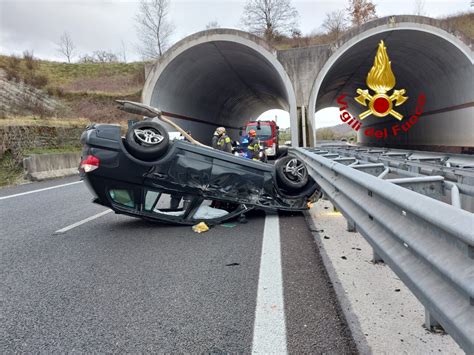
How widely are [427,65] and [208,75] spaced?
452 inches

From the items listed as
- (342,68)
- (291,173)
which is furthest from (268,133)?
(291,173)

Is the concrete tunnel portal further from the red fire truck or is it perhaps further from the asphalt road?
the asphalt road

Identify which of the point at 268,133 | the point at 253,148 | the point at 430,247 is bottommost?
the point at 430,247

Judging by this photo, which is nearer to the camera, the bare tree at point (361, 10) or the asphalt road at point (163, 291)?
the asphalt road at point (163, 291)

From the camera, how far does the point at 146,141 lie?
5.45 m

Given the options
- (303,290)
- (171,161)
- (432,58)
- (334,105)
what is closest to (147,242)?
(171,161)

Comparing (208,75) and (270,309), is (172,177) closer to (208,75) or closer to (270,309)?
(270,309)

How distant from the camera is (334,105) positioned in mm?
43750

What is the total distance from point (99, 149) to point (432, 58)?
17.7 meters

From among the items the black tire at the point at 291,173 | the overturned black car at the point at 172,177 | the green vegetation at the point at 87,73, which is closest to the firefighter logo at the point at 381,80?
the black tire at the point at 291,173

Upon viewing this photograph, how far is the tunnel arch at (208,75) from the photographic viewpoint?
17.8 m

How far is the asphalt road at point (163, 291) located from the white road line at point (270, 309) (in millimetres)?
12

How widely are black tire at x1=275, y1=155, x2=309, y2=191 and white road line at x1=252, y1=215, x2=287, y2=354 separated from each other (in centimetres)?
178

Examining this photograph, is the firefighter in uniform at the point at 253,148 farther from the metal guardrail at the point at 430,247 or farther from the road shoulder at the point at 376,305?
the metal guardrail at the point at 430,247
